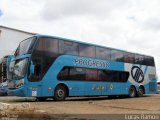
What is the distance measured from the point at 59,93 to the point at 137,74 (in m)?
9.58

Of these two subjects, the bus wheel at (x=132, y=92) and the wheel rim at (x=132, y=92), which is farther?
the wheel rim at (x=132, y=92)

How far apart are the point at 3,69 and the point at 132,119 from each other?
82.5 feet

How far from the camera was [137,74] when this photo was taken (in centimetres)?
2812

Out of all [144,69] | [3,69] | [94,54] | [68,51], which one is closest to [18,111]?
[68,51]

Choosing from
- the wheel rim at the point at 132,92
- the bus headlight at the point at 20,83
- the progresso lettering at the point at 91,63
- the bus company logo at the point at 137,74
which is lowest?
the wheel rim at the point at 132,92

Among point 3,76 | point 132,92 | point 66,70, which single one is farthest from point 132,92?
point 3,76

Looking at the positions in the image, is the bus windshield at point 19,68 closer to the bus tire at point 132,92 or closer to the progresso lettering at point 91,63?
the progresso lettering at point 91,63

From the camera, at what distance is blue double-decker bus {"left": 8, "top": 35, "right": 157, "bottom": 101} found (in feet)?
62.7

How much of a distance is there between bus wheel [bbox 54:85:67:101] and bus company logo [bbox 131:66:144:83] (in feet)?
27.3

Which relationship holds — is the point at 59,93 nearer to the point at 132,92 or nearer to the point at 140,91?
the point at 132,92

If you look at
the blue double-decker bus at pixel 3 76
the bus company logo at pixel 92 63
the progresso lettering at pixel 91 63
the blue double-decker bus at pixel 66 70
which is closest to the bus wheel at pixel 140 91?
the blue double-decker bus at pixel 66 70

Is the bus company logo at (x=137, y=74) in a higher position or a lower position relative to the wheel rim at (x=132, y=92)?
higher

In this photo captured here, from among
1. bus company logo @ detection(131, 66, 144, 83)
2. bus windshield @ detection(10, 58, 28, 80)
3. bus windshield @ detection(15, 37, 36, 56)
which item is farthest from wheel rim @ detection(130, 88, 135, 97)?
bus windshield @ detection(10, 58, 28, 80)

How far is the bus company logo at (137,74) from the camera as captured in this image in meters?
27.5
